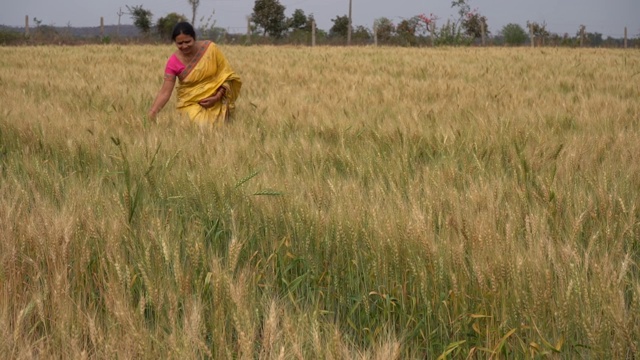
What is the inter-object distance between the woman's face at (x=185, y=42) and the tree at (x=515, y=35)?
117 ft

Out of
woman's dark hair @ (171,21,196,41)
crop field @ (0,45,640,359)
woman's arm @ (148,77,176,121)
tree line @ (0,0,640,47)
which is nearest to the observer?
crop field @ (0,45,640,359)

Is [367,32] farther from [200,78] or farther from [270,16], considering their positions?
[200,78]

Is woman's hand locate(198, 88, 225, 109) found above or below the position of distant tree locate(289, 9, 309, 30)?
below

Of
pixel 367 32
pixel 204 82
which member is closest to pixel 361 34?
pixel 367 32

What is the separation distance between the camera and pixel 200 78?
5148 millimetres

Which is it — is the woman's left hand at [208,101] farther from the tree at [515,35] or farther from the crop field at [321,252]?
the tree at [515,35]

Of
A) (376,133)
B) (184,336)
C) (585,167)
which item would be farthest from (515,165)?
(184,336)

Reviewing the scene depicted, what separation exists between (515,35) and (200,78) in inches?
1421

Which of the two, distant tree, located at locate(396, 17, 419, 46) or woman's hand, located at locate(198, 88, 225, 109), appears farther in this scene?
distant tree, located at locate(396, 17, 419, 46)

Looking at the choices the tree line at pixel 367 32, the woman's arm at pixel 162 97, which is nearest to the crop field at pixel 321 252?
the woman's arm at pixel 162 97

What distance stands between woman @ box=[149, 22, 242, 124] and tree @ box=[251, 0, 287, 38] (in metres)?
35.3

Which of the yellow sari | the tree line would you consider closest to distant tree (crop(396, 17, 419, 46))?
the tree line

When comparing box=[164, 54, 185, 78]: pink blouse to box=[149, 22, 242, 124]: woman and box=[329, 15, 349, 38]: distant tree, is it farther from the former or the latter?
box=[329, 15, 349, 38]: distant tree

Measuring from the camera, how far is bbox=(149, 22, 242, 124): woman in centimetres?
496
